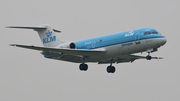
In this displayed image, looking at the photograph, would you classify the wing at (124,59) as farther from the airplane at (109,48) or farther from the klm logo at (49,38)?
the klm logo at (49,38)

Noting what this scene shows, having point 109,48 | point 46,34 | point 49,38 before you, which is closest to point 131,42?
point 109,48

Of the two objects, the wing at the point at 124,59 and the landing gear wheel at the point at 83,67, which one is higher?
the wing at the point at 124,59

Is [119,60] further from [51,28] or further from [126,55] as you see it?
[51,28]

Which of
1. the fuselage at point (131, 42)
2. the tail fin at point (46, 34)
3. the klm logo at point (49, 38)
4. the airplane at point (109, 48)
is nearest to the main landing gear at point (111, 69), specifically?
the airplane at point (109, 48)

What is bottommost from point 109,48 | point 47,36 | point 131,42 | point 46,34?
point 109,48

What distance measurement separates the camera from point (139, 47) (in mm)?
61750

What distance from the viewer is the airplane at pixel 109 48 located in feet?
202

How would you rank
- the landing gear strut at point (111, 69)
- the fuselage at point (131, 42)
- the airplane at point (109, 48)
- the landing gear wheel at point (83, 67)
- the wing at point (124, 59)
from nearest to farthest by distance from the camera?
the fuselage at point (131, 42) → the airplane at point (109, 48) → the landing gear wheel at point (83, 67) → the wing at point (124, 59) → the landing gear strut at point (111, 69)

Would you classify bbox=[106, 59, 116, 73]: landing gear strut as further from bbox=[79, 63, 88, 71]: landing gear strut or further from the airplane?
bbox=[79, 63, 88, 71]: landing gear strut

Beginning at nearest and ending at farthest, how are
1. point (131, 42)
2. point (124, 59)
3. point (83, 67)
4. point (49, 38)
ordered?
point (131, 42) → point (83, 67) → point (124, 59) → point (49, 38)

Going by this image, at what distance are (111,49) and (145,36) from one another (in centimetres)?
370

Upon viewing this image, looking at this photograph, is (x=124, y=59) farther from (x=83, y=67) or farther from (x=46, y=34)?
(x=46, y=34)

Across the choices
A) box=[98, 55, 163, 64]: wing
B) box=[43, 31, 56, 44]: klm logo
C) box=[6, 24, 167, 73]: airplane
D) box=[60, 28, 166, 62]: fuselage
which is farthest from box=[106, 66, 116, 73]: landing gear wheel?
box=[43, 31, 56, 44]: klm logo

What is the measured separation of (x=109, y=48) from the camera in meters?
63.1
